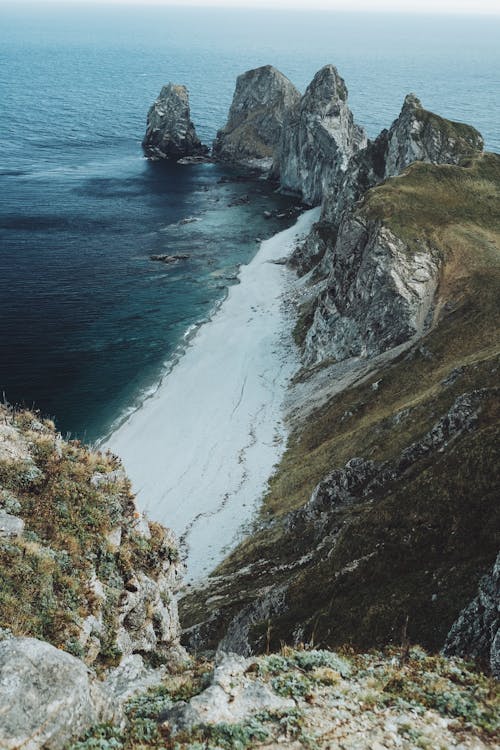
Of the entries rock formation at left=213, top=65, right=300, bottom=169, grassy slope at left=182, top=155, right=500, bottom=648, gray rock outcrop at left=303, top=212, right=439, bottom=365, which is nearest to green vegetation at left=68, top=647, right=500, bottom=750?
grassy slope at left=182, top=155, right=500, bottom=648

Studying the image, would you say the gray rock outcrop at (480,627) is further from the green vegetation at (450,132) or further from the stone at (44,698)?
the green vegetation at (450,132)

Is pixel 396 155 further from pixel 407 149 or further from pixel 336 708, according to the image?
pixel 336 708

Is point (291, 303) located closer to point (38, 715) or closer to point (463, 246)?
point (463, 246)

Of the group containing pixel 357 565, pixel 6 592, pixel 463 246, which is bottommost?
pixel 357 565

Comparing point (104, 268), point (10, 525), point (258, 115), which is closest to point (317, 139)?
point (258, 115)

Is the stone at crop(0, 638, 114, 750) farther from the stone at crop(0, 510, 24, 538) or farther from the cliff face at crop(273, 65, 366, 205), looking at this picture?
the cliff face at crop(273, 65, 366, 205)

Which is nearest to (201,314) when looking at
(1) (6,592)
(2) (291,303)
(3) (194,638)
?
(2) (291,303)
